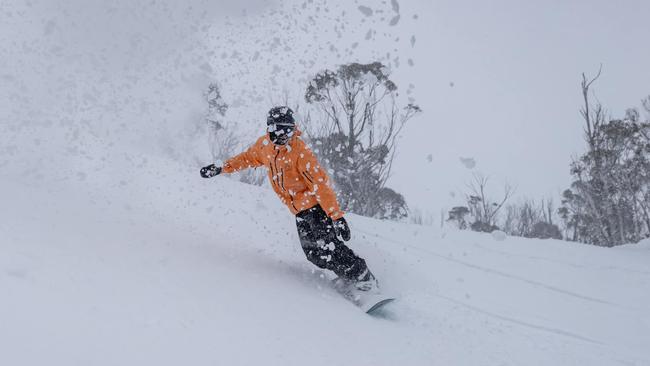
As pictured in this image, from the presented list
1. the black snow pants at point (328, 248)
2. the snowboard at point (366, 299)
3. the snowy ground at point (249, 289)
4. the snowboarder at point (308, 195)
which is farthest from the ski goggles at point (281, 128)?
the snowboard at point (366, 299)

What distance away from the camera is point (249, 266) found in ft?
10.6

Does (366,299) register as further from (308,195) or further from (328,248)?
(308,195)

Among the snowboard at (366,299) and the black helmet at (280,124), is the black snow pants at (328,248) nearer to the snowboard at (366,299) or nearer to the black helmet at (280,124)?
the snowboard at (366,299)

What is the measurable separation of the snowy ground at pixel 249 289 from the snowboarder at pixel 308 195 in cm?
24

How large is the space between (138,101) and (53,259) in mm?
3311

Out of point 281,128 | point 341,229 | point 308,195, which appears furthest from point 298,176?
point 341,229

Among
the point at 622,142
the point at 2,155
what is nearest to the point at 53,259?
the point at 2,155

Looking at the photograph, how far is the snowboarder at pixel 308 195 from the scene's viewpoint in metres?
3.02

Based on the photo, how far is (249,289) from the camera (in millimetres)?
2664

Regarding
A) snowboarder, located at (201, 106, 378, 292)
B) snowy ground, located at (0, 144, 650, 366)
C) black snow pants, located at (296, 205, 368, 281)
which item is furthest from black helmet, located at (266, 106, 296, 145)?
snowy ground, located at (0, 144, 650, 366)

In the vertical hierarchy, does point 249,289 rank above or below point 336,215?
below

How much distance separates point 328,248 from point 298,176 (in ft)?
1.75

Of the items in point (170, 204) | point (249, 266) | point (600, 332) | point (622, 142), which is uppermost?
point (622, 142)

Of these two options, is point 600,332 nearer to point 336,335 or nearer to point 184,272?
point 336,335
